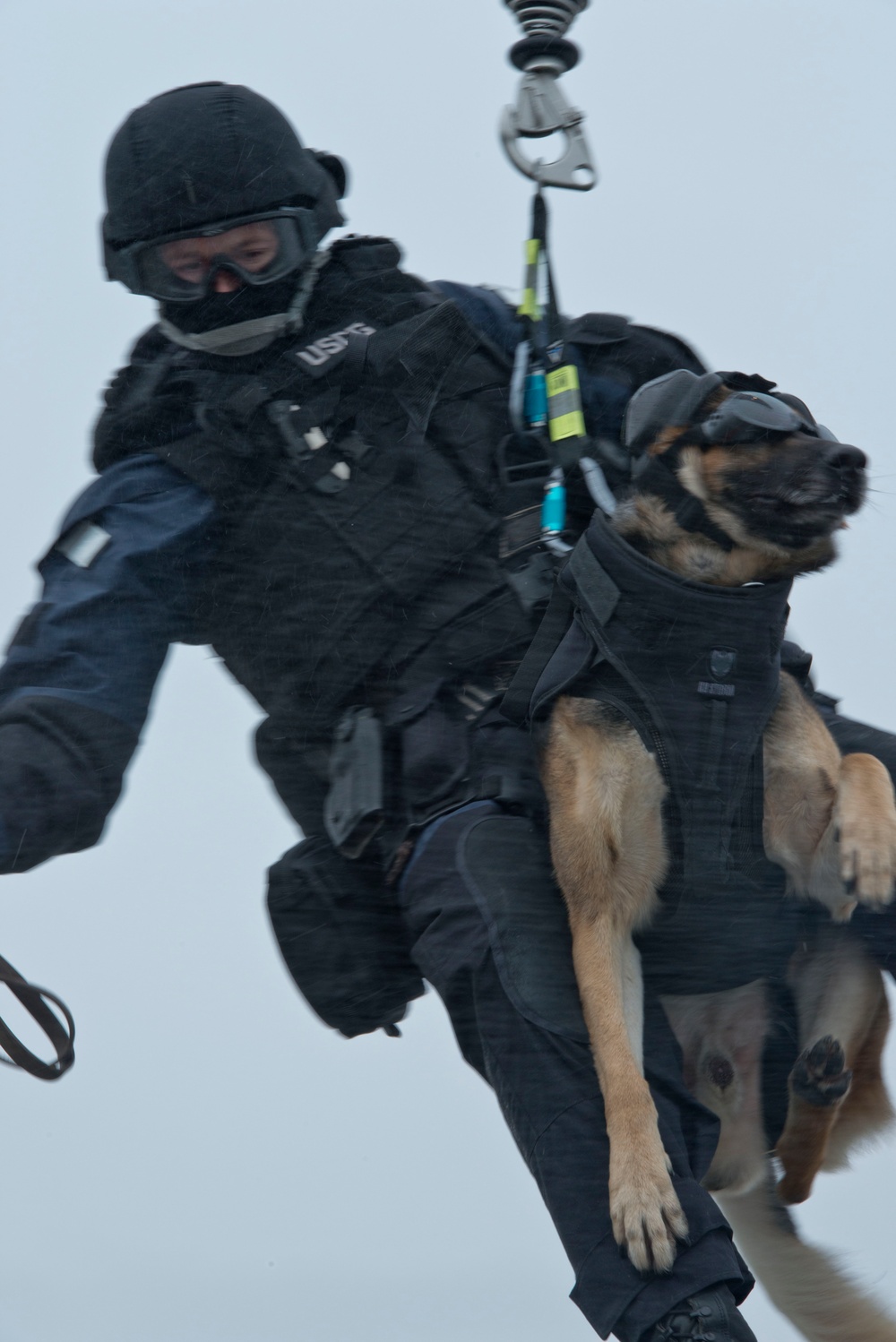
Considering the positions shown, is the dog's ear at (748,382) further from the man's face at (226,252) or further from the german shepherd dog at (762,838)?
the man's face at (226,252)

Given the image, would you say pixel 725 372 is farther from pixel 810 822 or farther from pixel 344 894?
pixel 344 894

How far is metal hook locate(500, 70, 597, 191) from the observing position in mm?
2777

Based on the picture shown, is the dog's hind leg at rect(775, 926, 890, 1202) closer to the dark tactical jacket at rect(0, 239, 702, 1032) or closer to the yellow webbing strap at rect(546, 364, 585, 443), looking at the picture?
the dark tactical jacket at rect(0, 239, 702, 1032)

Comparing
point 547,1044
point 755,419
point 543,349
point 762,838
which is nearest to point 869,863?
point 762,838

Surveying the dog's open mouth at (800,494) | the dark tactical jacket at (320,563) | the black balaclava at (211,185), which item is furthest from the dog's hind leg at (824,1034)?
the black balaclava at (211,185)

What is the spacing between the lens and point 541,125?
2781mm

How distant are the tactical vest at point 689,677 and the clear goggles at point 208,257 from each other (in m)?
0.93

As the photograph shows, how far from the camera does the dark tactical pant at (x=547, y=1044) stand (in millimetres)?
2371

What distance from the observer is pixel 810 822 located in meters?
2.68

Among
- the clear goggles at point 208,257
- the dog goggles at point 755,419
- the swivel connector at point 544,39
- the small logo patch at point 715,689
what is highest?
the swivel connector at point 544,39

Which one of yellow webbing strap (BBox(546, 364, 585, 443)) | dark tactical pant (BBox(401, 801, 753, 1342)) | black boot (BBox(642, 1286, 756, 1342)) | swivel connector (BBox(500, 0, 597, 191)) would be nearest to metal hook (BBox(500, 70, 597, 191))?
swivel connector (BBox(500, 0, 597, 191))

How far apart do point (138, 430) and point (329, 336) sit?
424 millimetres

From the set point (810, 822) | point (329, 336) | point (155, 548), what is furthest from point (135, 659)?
point (810, 822)

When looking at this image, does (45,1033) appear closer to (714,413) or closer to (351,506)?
(351,506)
